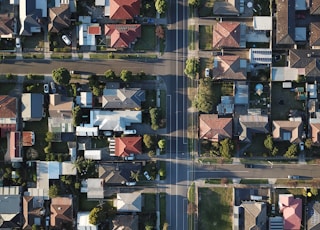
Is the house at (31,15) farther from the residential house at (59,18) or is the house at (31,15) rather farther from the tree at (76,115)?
the tree at (76,115)

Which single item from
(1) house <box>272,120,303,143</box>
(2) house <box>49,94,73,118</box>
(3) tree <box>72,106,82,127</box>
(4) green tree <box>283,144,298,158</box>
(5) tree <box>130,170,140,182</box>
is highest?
(2) house <box>49,94,73,118</box>

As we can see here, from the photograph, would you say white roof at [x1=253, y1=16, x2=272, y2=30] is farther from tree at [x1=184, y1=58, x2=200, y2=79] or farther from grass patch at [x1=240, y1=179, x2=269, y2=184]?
grass patch at [x1=240, y1=179, x2=269, y2=184]

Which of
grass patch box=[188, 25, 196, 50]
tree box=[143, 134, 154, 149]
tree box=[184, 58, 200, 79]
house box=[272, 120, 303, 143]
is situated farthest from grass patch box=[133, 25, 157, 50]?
house box=[272, 120, 303, 143]

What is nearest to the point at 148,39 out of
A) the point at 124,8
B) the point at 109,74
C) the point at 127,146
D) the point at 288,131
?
the point at 124,8

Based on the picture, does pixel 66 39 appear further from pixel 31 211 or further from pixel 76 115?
pixel 31 211

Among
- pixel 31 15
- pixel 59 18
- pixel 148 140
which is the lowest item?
pixel 148 140

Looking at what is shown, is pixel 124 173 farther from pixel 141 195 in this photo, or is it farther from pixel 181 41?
pixel 181 41

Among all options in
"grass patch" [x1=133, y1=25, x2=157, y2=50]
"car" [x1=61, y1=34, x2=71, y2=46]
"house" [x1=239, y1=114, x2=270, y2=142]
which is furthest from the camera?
"grass patch" [x1=133, y1=25, x2=157, y2=50]
